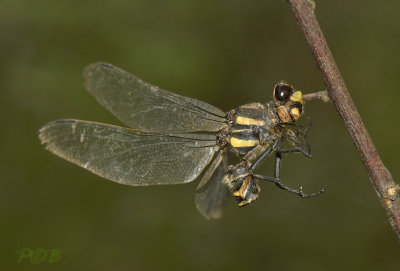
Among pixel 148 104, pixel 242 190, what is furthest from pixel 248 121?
pixel 148 104

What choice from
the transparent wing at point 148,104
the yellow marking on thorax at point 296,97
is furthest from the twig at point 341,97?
Answer: the transparent wing at point 148,104

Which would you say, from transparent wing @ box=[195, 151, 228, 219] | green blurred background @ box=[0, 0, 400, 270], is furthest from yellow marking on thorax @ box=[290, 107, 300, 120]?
green blurred background @ box=[0, 0, 400, 270]

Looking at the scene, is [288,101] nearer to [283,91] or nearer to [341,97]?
[283,91]

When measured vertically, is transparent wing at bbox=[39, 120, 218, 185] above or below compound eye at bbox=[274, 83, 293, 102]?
below

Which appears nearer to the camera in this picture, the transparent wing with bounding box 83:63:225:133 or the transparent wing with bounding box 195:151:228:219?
the transparent wing with bounding box 83:63:225:133

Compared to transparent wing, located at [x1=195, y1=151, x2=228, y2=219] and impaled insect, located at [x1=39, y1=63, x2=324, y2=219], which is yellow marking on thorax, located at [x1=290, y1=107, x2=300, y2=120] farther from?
transparent wing, located at [x1=195, y1=151, x2=228, y2=219]

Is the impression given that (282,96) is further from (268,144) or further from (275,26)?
(275,26)
